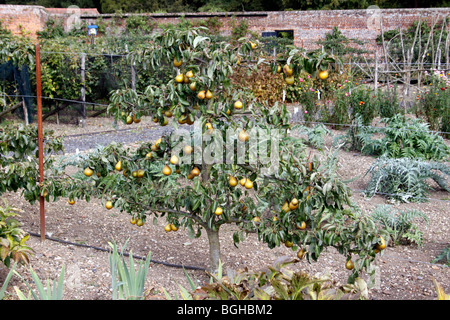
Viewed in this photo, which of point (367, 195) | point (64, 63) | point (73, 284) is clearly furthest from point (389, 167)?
point (64, 63)

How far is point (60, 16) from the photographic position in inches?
663

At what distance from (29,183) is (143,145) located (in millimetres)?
1161

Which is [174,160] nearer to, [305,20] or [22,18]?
[22,18]

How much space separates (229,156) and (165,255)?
4.12 ft

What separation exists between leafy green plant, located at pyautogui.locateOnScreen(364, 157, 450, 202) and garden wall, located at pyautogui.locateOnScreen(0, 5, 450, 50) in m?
12.1

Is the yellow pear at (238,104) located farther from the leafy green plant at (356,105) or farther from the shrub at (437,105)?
Result: the shrub at (437,105)

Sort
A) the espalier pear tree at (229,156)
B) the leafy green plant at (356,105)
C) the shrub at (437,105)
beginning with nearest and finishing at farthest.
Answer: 1. the espalier pear tree at (229,156)
2. the shrub at (437,105)
3. the leafy green plant at (356,105)

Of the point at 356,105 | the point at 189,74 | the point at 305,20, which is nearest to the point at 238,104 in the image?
the point at 189,74

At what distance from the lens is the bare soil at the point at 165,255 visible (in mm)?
3062

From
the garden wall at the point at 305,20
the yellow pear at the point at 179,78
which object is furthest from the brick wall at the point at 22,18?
the yellow pear at the point at 179,78

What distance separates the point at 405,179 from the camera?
480 cm

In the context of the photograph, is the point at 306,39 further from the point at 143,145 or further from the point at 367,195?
the point at 143,145

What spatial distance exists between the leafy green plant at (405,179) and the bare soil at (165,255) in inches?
4.8

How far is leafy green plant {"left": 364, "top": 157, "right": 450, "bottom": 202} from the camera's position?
4691mm
